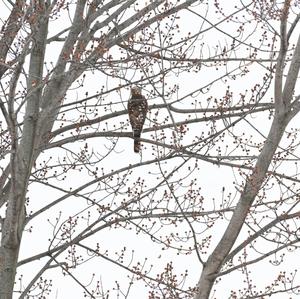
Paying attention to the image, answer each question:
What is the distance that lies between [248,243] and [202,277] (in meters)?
0.44

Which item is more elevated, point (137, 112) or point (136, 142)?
point (137, 112)

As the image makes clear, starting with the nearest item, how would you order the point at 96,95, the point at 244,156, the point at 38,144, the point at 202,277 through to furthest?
the point at 202,277
the point at 96,95
the point at 38,144
the point at 244,156

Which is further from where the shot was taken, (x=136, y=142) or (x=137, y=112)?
(x=136, y=142)

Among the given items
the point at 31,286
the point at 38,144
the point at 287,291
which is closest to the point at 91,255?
the point at 31,286

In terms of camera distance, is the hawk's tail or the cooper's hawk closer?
the cooper's hawk

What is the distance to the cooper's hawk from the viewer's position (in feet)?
25.3

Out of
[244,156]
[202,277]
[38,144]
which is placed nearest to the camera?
[202,277]

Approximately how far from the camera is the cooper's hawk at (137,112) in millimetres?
7723

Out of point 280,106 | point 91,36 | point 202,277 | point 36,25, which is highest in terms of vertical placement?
point 91,36

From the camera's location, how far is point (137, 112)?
788cm

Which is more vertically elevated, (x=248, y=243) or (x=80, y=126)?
(x=80, y=126)

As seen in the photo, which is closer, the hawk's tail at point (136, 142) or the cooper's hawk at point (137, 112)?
the cooper's hawk at point (137, 112)

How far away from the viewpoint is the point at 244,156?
803 cm

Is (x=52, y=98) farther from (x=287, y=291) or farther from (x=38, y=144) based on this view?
(x=287, y=291)
